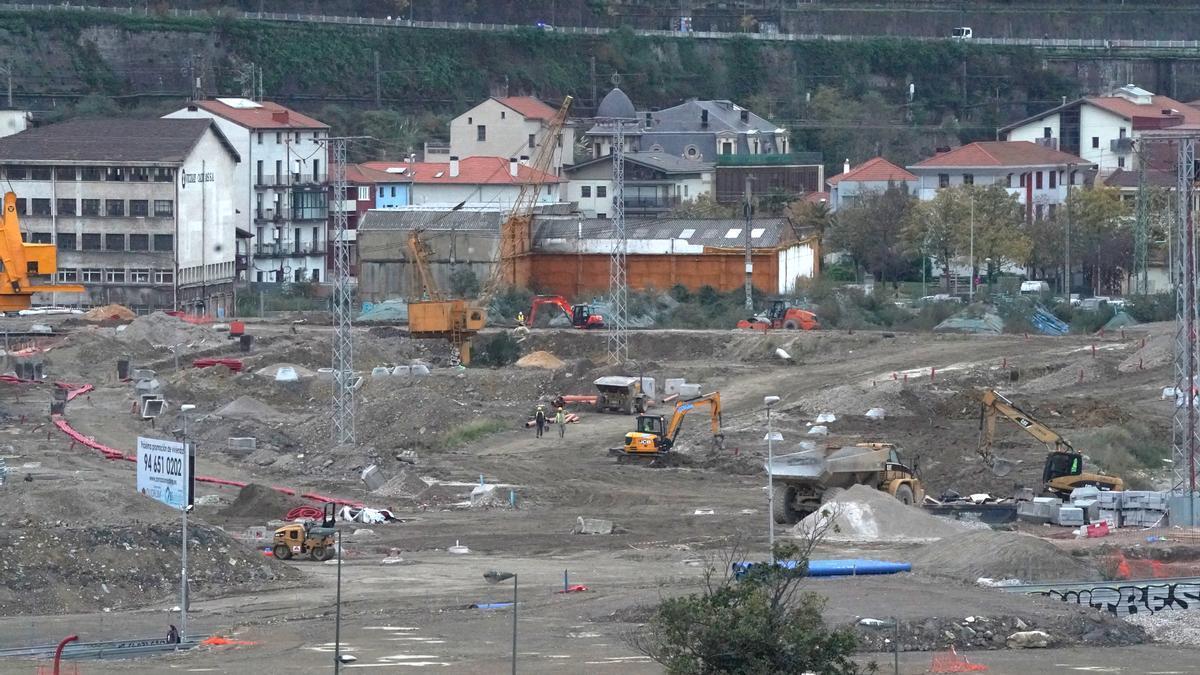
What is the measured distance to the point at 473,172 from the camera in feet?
259

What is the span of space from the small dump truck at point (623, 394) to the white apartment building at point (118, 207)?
23124mm

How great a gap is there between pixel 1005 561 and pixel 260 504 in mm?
12600

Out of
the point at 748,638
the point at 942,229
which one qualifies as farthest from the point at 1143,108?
the point at 748,638

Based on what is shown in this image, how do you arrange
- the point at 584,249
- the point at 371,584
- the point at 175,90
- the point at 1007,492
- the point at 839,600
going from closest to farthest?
1. the point at 839,600
2. the point at 371,584
3. the point at 1007,492
4. the point at 584,249
5. the point at 175,90

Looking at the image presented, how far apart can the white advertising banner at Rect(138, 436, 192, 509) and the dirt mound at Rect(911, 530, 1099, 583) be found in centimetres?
945

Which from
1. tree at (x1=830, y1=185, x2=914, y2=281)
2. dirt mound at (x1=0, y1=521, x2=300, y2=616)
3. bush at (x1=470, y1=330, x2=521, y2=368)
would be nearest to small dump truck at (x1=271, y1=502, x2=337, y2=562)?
dirt mound at (x1=0, y1=521, x2=300, y2=616)

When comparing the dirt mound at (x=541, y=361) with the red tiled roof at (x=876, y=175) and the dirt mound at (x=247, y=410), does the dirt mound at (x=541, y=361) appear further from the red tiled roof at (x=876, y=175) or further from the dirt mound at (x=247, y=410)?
the red tiled roof at (x=876, y=175)

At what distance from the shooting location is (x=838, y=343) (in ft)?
183

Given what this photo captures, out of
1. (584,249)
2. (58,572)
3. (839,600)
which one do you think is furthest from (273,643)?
(584,249)

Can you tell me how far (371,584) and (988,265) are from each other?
4594 cm

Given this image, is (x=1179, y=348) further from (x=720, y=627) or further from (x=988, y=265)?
(x=988, y=265)

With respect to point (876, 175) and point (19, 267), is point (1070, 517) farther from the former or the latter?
point (876, 175)

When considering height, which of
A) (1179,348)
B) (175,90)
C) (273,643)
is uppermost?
(175,90)

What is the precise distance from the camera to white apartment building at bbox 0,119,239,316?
2611 inches
